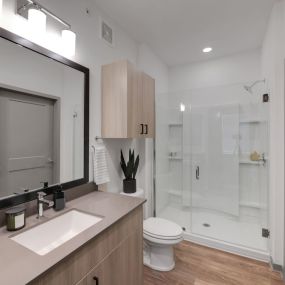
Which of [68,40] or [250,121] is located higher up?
[68,40]

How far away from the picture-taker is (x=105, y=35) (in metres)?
2.00

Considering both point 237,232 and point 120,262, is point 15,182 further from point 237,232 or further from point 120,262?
point 237,232

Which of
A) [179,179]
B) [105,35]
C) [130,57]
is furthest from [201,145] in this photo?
[105,35]

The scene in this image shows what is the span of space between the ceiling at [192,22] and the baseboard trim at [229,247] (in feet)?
8.46

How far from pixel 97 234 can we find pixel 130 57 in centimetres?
216

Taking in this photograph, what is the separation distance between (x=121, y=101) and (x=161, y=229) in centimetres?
137

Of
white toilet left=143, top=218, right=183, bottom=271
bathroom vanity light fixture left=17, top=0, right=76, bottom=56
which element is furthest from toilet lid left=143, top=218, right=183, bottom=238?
bathroom vanity light fixture left=17, top=0, right=76, bottom=56

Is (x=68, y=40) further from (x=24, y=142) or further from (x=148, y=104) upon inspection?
(x=148, y=104)

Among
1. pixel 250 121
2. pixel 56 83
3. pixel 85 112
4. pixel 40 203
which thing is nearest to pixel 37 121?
pixel 56 83

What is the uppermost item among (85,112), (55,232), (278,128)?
(85,112)

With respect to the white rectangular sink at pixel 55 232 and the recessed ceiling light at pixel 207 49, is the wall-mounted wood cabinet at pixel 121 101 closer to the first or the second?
the white rectangular sink at pixel 55 232

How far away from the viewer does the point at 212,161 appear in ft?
9.98

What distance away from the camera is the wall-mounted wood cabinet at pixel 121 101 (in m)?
1.82

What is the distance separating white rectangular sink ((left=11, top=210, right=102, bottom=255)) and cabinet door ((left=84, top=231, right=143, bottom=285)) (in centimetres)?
25
